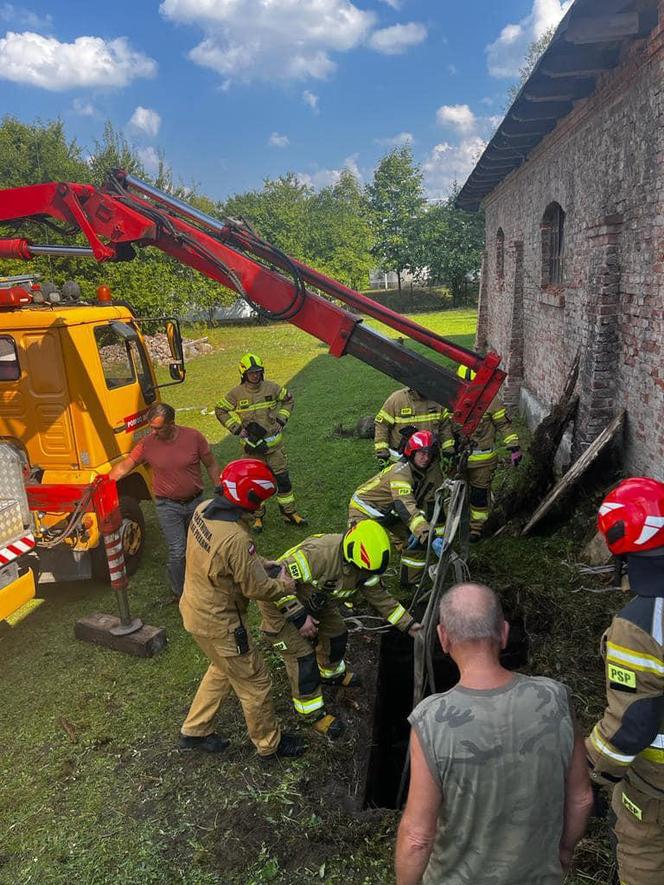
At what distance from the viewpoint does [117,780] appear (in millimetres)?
3584

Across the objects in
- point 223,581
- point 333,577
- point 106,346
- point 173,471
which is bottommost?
point 333,577

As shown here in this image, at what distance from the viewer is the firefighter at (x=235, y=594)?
3432mm

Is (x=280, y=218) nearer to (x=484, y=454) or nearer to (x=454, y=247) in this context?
(x=454, y=247)

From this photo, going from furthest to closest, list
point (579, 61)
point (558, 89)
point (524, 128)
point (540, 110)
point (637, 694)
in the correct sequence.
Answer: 1. point (524, 128)
2. point (540, 110)
3. point (558, 89)
4. point (579, 61)
5. point (637, 694)

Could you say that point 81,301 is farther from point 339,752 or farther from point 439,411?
point 339,752

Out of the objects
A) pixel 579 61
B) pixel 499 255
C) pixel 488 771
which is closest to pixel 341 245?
pixel 499 255

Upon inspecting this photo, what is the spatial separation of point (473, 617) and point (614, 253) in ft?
16.4

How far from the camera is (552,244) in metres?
9.11

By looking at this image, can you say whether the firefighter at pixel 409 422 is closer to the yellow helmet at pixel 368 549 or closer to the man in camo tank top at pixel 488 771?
the yellow helmet at pixel 368 549

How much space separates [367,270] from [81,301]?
108 ft

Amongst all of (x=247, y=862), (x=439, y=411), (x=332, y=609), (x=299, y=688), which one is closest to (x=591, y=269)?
(x=439, y=411)

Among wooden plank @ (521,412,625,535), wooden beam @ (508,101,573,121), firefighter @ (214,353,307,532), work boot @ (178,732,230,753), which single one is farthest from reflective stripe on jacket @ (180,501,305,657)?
wooden beam @ (508,101,573,121)

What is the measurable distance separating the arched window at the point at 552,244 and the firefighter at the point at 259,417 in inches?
187

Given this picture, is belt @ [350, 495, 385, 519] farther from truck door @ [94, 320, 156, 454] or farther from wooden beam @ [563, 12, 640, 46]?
wooden beam @ [563, 12, 640, 46]
